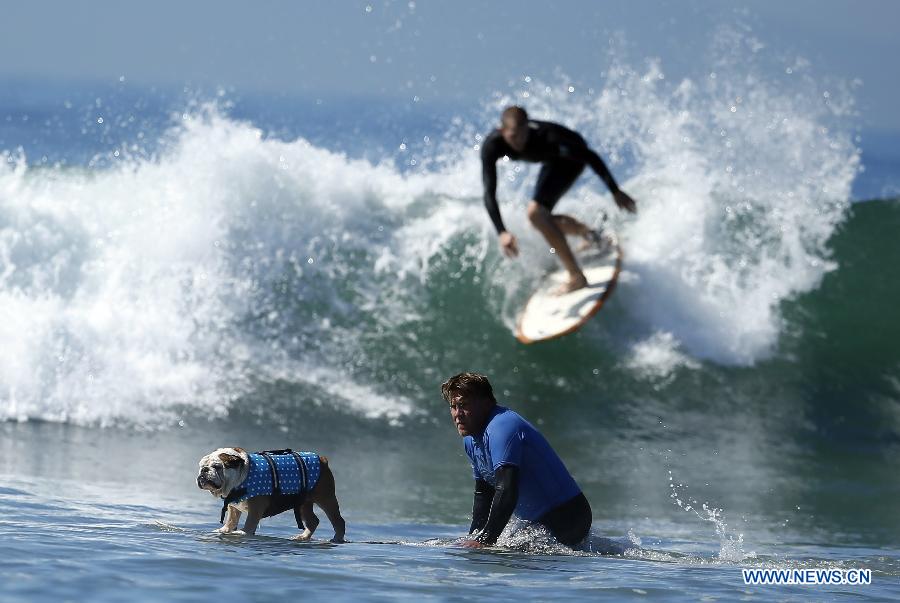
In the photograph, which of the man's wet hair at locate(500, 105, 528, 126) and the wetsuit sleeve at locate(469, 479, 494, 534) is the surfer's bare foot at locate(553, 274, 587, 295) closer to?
the man's wet hair at locate(500, 105, 528, 126)

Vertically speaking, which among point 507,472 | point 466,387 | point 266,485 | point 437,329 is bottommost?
point 266,485

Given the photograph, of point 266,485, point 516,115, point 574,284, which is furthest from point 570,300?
point 266,485

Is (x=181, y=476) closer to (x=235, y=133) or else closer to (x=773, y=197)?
(x=235, y=133)

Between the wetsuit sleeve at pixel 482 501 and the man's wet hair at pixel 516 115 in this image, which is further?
the man's wet hair at pixel 516 115

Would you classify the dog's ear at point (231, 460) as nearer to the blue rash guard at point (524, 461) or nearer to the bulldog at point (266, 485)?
the bulldog at point (266, 485)

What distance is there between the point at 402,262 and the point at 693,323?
9.89ft

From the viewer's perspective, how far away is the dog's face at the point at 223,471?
5734 millimetres

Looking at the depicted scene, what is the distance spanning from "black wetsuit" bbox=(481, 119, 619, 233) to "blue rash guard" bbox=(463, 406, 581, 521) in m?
4.57

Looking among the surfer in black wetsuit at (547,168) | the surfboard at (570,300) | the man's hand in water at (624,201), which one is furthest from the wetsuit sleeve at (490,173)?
the surfboard at (570,300)

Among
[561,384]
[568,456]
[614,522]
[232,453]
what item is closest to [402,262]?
[561,384]

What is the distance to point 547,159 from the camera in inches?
439

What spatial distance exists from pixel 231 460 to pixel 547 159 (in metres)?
5.97

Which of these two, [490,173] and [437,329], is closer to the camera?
[490,173]

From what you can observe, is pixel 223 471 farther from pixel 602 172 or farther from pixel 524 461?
pixel 602 172
